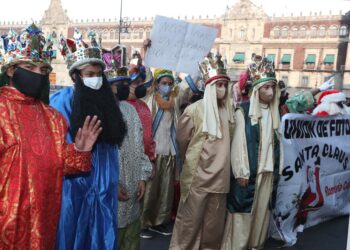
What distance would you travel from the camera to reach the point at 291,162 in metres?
3.86

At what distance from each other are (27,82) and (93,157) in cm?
66

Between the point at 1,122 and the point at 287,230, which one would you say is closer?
the point at 1,122

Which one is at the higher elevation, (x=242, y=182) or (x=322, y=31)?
(x=322, y=31)

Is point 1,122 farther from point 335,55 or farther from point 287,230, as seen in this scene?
point 335,55

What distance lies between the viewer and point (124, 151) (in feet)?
8.30

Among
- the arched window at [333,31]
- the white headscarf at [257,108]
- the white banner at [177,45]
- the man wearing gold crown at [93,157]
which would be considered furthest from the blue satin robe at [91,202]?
the arched window at [333,31]

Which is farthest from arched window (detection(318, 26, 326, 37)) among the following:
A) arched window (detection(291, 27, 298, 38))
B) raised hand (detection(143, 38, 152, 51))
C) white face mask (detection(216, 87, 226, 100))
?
white face mask (detection(216, 87, 226, 100))

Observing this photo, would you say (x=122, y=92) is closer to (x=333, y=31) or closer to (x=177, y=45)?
(x=177, y=45)

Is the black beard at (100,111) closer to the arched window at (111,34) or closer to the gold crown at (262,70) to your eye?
the gold crown at (262,70)

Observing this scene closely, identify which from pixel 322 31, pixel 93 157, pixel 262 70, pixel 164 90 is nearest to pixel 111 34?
pixel 322 31

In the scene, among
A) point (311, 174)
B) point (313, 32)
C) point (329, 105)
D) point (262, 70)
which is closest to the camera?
point (262, 70)

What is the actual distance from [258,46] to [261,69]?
43.0 m

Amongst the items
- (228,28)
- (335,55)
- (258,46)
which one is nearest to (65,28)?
(228,28)

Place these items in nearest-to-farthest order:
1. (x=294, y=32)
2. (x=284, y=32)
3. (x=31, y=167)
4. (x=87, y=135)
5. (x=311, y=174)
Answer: (x=31, y=167), (x=87, y=135), (x=311, y=174), (x=294, y=32), (x=284, y=32)
